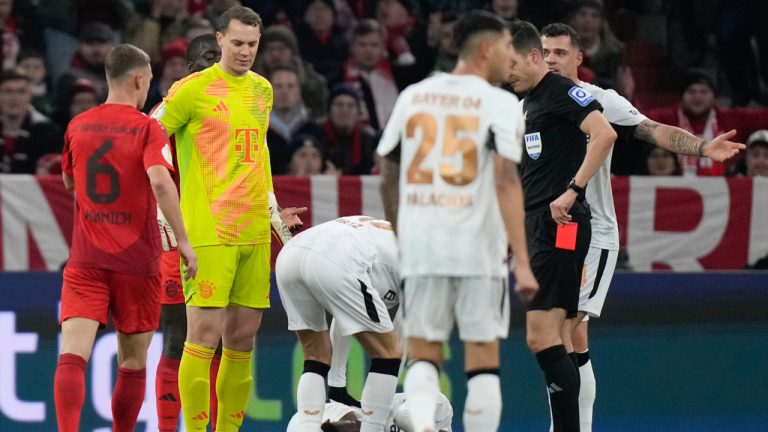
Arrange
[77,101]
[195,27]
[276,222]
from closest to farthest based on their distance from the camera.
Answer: [276,222] → [77,101] → [195,27]

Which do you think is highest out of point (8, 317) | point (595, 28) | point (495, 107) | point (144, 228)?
point (595, 28)

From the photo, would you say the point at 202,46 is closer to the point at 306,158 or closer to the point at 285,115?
the point at 306,158

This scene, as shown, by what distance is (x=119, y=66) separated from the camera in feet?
22.0

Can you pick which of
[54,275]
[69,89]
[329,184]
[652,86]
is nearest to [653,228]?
[329,184]

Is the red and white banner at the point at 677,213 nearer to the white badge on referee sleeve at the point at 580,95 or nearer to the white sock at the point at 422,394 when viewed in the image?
the white badge on referee sleeve at the point at 580,95

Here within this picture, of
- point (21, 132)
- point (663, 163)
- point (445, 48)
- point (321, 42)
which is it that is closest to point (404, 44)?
point (445, 48)

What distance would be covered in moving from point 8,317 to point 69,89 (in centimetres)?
341

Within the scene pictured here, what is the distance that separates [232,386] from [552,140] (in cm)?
212

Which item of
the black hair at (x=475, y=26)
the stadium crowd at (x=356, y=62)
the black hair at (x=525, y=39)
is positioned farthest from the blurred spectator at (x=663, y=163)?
the black hair at (x=475, y=26)

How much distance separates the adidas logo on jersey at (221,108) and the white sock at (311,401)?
1455mm

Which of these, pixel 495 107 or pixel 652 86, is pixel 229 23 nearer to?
pixel 495 107

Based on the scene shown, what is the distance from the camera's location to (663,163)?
35.2 feet

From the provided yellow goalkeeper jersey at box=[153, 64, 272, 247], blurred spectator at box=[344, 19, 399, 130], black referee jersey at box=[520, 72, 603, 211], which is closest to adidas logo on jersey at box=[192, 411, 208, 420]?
yellow goalkeeper jersey at box=[153, 64, 272, 247]

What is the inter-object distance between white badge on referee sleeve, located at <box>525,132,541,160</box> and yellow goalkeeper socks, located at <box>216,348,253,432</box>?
183 cm
